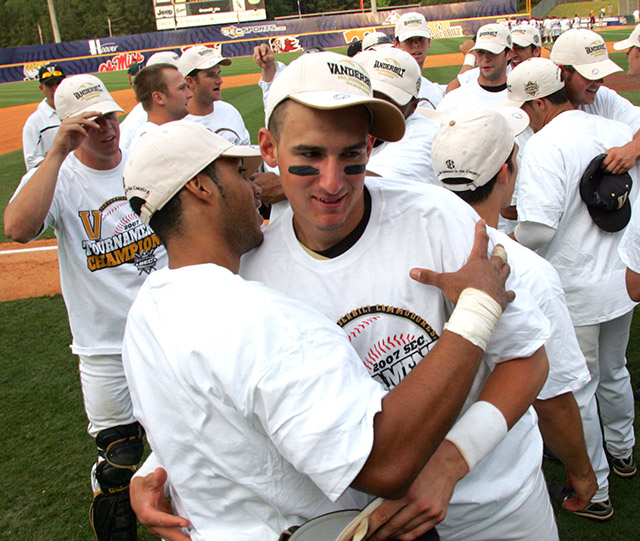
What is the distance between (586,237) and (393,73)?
160 cm

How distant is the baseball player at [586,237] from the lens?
3545 mm

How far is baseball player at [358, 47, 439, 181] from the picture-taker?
319 cm

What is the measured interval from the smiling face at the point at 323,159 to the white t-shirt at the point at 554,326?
897 mm

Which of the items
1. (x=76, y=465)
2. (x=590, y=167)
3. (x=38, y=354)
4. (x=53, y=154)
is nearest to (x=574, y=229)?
(x=590, y=167)

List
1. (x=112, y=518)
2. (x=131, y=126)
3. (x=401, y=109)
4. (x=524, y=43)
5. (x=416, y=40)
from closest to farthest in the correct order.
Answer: (x=401, y=109)
(x=112, y=518)
(x=131, y=126)
(x=524, y=43)
(x=416, y=40)

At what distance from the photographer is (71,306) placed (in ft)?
Result: 13.2

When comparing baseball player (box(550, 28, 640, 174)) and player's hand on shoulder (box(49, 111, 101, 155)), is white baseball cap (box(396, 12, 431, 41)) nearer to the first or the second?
baseball player (box(550, 28, 640, 174))

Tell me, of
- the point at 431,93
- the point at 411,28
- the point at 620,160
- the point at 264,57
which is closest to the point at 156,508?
the point at 620,160

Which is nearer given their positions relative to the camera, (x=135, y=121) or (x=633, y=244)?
(x=633, y=244)

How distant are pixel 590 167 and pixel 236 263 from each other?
2.54 meters

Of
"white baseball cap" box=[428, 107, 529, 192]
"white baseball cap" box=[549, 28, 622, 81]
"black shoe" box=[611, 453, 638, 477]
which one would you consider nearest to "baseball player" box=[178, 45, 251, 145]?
"white baseball cap" box=[549, 28, 622, 81]

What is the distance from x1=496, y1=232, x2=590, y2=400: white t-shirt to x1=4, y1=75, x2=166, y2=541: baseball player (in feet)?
8.57

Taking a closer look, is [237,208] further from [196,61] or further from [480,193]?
[196,61]

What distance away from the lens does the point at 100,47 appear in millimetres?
43656
